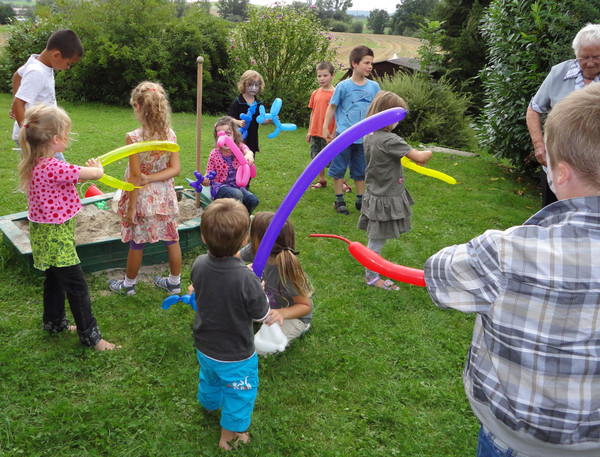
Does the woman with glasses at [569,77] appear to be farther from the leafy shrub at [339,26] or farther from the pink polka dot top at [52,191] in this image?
the leafy shrub at [339,26]

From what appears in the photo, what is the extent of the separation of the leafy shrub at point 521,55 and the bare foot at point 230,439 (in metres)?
6.52

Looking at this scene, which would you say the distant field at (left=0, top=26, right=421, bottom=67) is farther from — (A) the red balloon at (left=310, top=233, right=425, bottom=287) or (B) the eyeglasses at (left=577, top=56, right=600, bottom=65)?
(A) the red balloon at (left=310, top=233, right=425, bottom=287)

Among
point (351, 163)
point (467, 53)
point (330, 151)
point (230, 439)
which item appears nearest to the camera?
point (330, 151)

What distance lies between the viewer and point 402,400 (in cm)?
311

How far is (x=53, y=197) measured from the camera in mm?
2971

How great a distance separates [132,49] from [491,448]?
1533cm

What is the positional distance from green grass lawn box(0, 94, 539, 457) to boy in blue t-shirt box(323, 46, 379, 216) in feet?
5.42

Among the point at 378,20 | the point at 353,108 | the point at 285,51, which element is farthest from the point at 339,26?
the point at 353,108

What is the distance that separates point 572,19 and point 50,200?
6.96 m

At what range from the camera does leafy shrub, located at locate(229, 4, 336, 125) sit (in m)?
Result: 13.2

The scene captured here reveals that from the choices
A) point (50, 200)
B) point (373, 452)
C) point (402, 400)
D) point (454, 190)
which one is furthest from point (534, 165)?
point (50, 200)

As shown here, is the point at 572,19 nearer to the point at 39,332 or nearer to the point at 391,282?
the point at 391,282

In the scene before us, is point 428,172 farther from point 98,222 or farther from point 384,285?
point 98,222

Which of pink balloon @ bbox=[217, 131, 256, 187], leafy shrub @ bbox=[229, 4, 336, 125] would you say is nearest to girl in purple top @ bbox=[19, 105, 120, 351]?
pink balloon @ bbox=[217, 131, 256, 187]
